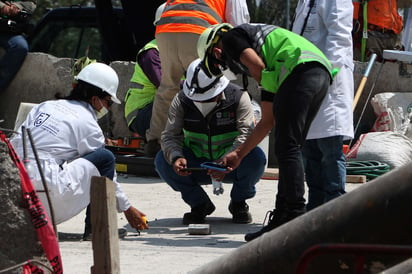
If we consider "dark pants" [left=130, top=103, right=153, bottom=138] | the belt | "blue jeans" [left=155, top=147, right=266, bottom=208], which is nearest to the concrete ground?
"blue jeans" [left=155, top=147, right=266, bottom=208]

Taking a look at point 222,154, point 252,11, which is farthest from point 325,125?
point 252,11

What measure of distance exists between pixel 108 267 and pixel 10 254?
1.89 ft

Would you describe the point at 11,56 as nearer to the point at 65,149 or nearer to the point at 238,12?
the point at 238,12

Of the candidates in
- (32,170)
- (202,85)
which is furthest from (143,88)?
(32,170)

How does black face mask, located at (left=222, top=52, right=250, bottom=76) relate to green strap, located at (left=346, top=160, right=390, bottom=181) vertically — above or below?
above

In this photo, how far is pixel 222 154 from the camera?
7.71 meters

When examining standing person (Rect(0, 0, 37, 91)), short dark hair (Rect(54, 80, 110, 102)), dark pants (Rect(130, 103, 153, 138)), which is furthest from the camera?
standing person (Rect(0, 0, 37, 91))

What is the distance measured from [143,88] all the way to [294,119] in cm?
360

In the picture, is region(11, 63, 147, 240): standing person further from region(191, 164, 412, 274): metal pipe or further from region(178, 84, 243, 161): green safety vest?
region(191, 164, 412, 274): metal pipe

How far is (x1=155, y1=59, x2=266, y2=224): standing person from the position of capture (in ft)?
24.9

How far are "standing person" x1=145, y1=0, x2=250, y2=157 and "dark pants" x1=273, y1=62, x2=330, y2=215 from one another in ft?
7.98

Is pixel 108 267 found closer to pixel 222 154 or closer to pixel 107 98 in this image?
pixel 107 98

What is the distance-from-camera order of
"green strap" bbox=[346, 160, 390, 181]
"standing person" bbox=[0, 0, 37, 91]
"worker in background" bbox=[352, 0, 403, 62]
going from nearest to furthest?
"green strap" bbox=[346, 160, 390, 181] < "worker in background" bbox=[352, 0, 403, 62] < "standing person" bbox=[0, 0, 37, 91]

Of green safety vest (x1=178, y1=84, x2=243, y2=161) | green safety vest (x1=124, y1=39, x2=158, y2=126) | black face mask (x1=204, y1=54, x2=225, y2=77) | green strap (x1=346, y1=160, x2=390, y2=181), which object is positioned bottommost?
green strap (x1=346, y1=160, x2=390, y2=181)
